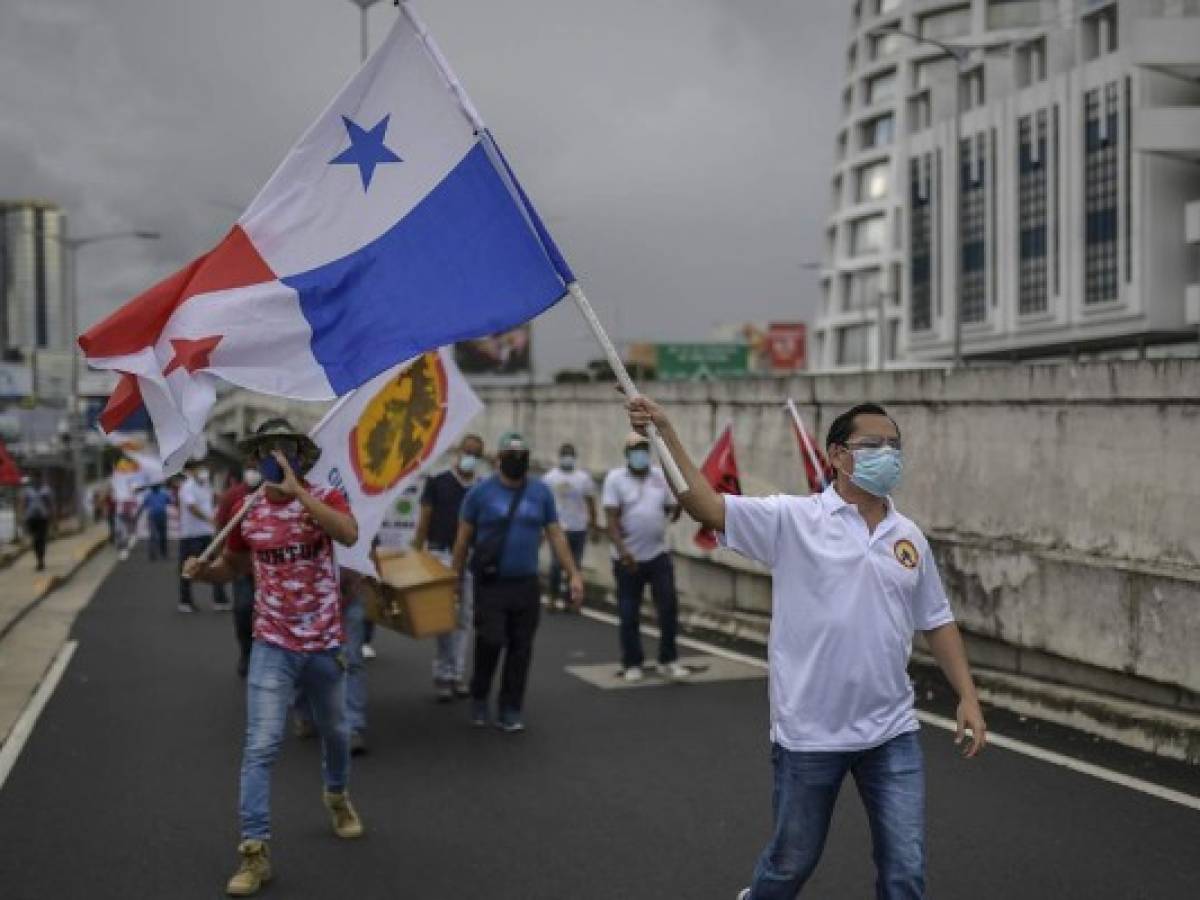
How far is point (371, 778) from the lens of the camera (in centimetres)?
746

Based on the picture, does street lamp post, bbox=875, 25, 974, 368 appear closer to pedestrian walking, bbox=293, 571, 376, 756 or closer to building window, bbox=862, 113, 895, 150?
pedestrian walking, bbox=293, 571, 376, 756

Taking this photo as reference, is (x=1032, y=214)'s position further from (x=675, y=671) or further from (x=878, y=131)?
(x=675, y=671)

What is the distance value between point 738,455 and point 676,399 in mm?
2067

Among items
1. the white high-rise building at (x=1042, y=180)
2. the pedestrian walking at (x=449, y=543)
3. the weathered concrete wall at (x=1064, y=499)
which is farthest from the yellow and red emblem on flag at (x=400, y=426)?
the white high-rise building at (x=1042, y=180)

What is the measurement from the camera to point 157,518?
92.2 ft

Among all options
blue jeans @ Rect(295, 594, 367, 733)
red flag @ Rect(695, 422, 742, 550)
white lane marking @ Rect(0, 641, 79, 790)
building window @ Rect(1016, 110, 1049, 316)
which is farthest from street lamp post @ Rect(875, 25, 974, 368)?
white lane marking @ Rect(0, 641, 79, 790)

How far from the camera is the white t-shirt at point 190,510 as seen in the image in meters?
16.9

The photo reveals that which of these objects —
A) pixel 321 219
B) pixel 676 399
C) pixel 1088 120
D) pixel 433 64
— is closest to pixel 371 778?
pixel 321 219

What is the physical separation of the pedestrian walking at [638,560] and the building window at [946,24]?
257ft

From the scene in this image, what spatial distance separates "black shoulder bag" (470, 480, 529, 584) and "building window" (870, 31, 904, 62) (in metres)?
83.4

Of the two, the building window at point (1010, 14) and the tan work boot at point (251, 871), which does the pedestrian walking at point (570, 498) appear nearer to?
the tan work boot at point (251, 871)

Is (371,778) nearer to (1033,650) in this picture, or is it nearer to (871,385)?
(1033,650)

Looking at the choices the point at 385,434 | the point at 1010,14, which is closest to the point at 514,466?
the point at 385,434

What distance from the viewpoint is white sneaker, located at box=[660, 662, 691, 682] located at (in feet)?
33.9
